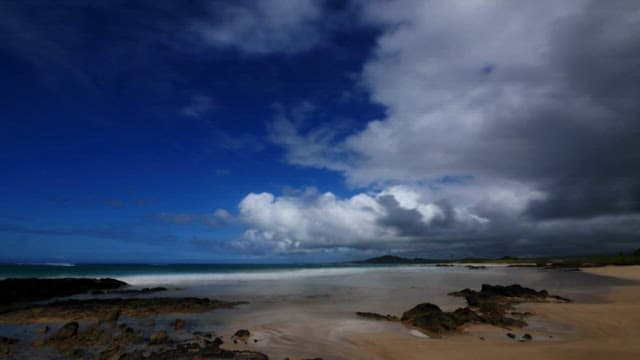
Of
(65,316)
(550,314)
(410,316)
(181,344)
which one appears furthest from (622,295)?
(65,316)

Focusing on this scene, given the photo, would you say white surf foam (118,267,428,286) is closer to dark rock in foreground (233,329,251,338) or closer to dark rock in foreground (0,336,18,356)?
dark rock in foreground (0,336,18,356)

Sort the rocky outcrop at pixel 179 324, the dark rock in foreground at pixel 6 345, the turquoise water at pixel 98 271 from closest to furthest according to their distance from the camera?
the dark rock in foreground at pixel 6 345 < the rocky outcrop at pixel 179 324 < the turquoise water at pixel 98 271

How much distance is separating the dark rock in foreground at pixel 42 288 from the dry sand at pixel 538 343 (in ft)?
96.0

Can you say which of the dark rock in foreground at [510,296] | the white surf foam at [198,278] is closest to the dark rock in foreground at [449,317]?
the dark rock in foreground at [510,296]

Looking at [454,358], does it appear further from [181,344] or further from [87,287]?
[87,287]

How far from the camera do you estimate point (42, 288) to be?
124 ft

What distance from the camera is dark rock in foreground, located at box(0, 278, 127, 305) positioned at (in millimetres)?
32000

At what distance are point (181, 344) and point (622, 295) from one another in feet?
101

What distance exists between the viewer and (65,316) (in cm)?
2223

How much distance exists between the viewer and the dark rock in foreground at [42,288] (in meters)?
32.0

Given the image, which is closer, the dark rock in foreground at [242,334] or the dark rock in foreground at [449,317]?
the dark rock in foreground at [242,334]

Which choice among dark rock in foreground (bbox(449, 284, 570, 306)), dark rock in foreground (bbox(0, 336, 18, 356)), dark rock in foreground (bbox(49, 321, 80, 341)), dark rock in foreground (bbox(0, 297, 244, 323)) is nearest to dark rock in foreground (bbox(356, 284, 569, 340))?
dark rock in foreground (bbox(449, 284, 570, 306))

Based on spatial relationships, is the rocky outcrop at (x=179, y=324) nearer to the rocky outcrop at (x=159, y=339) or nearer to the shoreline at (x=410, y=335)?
the shoreline at (x=410, y=335)

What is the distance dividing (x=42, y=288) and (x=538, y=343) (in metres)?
40.9
